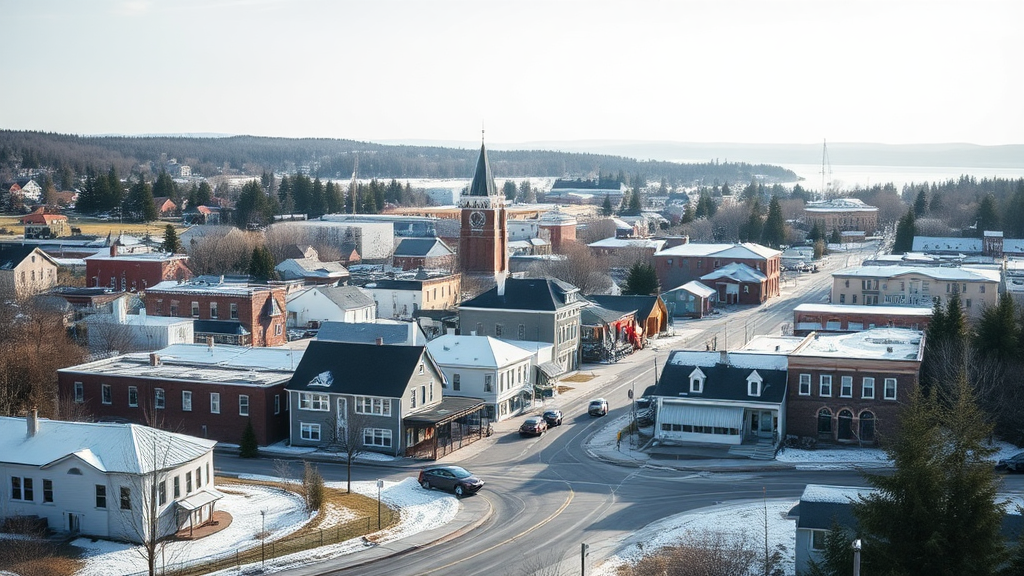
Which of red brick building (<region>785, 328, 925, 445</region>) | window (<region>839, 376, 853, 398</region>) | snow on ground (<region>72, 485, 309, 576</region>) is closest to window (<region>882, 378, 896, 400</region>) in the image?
red brick building (<region>785, 328, 925, 445</region>)

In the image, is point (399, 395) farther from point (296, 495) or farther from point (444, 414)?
point (296, 495)

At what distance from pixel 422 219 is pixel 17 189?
87.2 m

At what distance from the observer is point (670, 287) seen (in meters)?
111

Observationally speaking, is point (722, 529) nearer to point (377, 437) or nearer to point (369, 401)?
point (377, 437)

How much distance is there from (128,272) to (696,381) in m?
59.5

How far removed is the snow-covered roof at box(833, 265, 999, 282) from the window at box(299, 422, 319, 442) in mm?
54640

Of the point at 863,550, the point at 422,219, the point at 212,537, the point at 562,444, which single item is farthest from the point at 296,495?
the point at 422,219

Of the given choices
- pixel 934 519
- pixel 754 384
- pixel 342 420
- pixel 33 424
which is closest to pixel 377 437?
pixel 342 420

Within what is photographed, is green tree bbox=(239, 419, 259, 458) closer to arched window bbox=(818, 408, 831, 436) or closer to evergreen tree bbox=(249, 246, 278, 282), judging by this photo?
arched window bbox=(818, 408, 831, 436)

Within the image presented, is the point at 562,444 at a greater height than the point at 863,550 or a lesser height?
lesser

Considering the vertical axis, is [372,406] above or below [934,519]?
below

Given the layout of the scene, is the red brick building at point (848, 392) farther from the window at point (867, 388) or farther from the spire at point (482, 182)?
the spire at point (482, 182)

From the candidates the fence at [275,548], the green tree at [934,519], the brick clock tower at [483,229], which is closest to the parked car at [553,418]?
the fence at [275,548]

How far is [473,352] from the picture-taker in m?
56.8
